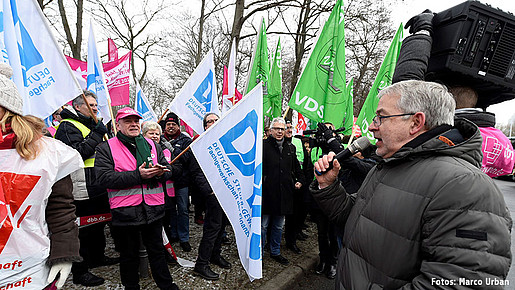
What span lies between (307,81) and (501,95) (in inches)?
92.1

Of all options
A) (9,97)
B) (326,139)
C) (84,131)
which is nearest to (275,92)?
(326,139)

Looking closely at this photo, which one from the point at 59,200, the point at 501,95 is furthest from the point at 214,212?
the point at 501,95

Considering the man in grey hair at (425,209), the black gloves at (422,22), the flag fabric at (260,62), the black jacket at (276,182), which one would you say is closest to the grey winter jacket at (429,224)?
the man in grey hair at (425,209)

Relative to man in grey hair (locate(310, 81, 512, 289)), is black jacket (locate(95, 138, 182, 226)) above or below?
below

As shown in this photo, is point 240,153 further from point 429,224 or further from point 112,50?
point 112,50

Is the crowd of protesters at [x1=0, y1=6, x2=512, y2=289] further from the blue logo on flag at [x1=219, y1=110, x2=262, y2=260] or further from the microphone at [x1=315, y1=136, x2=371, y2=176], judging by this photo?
the blue logo on flag at [x1=219, y1=110, x2=262, y2=260]

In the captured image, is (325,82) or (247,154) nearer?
(247,154)

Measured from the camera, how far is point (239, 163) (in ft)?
8.97

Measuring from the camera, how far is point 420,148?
119 centimetres

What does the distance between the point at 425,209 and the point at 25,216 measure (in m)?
2.00

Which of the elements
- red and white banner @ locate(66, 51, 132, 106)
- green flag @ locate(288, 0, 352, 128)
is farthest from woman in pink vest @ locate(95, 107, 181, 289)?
red and white banner @ locate(66, 51, 132, 106)

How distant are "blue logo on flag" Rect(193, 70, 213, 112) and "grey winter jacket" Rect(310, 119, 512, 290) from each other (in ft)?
12.0

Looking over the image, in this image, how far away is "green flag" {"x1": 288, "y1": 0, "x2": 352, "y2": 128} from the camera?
12.9 feet

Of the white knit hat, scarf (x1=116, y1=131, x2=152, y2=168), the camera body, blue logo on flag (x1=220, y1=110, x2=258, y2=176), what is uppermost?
the camera body
